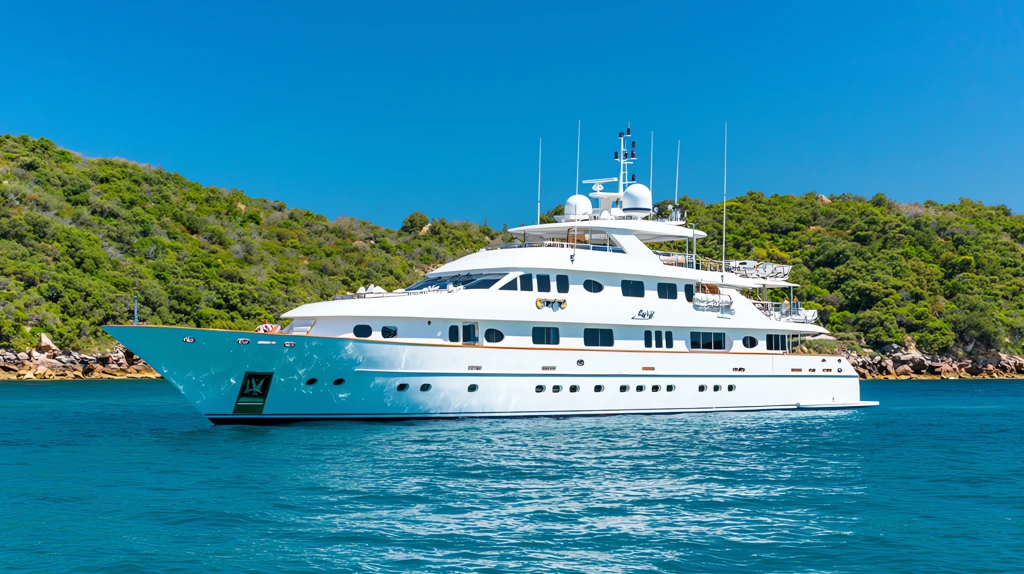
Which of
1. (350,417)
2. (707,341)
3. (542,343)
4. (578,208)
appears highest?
(578,208)

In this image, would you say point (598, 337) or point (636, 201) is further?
point (636, 201)

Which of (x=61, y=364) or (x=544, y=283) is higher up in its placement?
(x=544, y=283)

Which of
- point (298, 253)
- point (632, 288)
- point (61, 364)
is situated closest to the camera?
point (632, 288)

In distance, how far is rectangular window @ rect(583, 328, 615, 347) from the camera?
24.0 meters

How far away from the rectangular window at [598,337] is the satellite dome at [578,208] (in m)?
4.55

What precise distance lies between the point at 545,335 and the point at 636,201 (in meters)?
6.70

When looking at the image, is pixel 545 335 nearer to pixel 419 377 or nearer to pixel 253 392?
pixel 419 377

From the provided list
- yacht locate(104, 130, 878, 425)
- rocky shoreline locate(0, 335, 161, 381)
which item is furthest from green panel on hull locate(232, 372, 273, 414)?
rocky shoreline locate(0, 335, 161, 381)

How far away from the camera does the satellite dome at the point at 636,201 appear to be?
91.8 ft

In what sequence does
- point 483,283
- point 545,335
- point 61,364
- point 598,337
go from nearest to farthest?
1. point 483,283
2. point 545,335
3. point 598,337
4. point 61,364

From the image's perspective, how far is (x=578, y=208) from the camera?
1090 inches

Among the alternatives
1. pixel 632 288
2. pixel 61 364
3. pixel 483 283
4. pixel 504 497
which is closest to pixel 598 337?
pixel 632 288

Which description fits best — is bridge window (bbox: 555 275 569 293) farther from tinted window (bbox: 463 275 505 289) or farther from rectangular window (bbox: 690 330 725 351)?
rectangular window (bbox: 690 330 725 351)

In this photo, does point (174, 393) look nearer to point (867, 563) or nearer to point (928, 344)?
point (867, 563)
